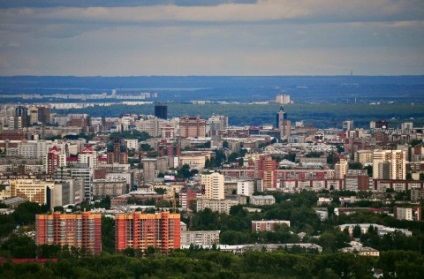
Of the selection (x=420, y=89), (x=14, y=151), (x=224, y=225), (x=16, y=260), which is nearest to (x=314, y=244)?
(x=224, y=225)

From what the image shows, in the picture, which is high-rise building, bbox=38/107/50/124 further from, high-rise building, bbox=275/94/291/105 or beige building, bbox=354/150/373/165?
beige building, bbox=354/150/373/165

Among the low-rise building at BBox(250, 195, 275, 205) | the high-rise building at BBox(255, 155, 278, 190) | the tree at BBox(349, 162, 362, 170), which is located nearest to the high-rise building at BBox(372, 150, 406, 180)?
the tree at BBox(349, 162, 362, 170)

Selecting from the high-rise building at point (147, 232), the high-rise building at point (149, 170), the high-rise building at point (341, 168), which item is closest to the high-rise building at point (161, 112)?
the high-rise building at point (149, 170)

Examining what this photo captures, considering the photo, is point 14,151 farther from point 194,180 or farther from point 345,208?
point 345,208

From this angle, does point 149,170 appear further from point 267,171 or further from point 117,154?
point 267,171

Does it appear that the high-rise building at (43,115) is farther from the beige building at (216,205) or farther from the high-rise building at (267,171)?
the beige building at (216,205)
